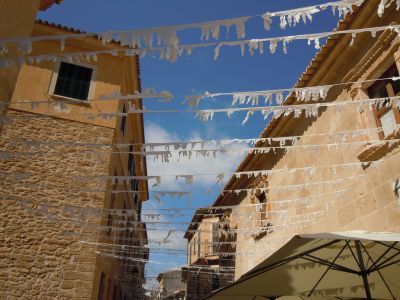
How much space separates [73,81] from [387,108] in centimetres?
902

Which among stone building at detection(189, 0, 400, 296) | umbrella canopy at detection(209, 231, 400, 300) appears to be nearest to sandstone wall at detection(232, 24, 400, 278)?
stone building at detection(189, 0, 400, 296)

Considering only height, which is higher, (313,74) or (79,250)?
(313,74)

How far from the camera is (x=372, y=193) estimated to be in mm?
6734

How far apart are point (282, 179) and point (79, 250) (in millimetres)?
6019

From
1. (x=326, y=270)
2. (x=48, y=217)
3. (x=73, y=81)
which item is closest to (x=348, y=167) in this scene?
(x=326, y=270)

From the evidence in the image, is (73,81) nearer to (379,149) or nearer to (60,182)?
(60,182)

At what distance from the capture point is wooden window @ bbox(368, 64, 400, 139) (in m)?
6.47

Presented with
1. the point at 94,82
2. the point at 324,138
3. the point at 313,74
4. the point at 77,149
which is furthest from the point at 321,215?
the point at 94,82

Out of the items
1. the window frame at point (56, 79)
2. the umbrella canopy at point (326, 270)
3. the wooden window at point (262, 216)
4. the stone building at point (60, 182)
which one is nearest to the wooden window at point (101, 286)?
the stone building at point (60, 182)

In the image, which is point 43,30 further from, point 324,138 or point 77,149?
point 324,138

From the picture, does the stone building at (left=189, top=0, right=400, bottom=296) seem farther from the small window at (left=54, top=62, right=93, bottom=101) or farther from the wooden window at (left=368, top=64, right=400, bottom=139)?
the small window at (left=54, top=62, right=93, bottom=101)

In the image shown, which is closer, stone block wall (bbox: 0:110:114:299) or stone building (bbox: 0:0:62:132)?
stone building (bbox: 0:0:62:132)

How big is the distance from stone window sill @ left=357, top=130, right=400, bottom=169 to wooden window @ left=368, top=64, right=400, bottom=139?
20 cm

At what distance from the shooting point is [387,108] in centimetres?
Result: 674
